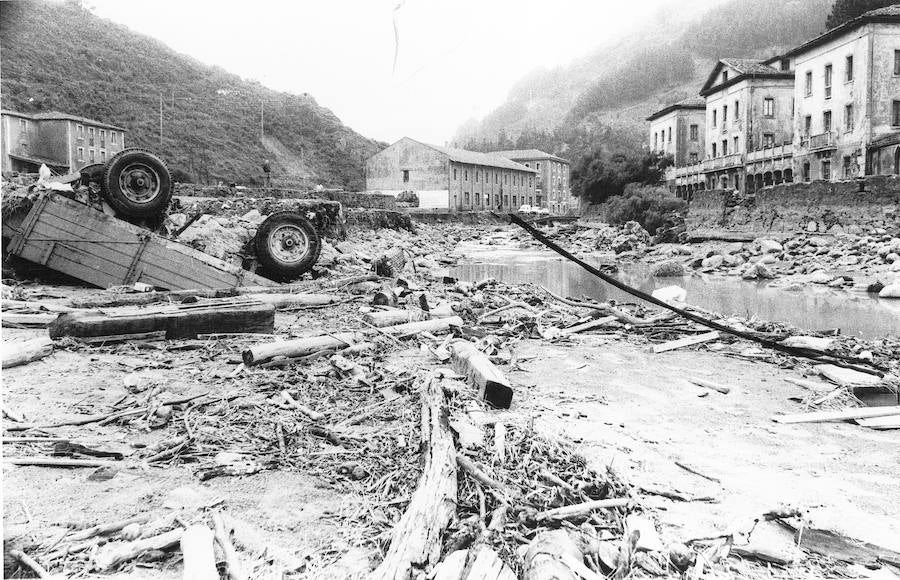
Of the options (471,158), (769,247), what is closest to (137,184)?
(769,247)

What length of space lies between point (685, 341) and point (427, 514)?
23.1ft

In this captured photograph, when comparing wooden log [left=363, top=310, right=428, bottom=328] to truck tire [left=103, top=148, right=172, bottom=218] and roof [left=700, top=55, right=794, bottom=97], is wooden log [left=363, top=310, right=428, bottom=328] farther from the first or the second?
roof [left=700, top=55, right=794, bottom=97]

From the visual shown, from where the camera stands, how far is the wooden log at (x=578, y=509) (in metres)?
Answer: 3.38

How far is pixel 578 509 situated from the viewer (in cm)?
346

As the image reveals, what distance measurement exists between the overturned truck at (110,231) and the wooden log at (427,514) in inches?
278

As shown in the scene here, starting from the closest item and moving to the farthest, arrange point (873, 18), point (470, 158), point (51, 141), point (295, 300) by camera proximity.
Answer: point (295, 300), point (873, 18), point (51, 141), point (470, 158)

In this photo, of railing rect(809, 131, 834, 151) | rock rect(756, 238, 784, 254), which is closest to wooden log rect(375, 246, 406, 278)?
rock rect(756, 238, 784, 254)

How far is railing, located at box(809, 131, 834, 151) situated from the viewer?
37.6 meters

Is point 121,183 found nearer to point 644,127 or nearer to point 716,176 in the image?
point 716,176

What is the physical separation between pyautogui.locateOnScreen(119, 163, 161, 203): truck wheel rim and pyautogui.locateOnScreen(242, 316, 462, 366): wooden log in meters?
5.05

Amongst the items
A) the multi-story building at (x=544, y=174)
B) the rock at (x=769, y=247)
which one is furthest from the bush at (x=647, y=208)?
the multi-story building at (x=544, y=174)

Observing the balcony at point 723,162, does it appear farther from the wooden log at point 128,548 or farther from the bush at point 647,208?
the wooden log at point 128,548

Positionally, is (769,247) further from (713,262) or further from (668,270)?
(668,270)

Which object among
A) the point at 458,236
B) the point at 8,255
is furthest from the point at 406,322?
the point at 458,236
